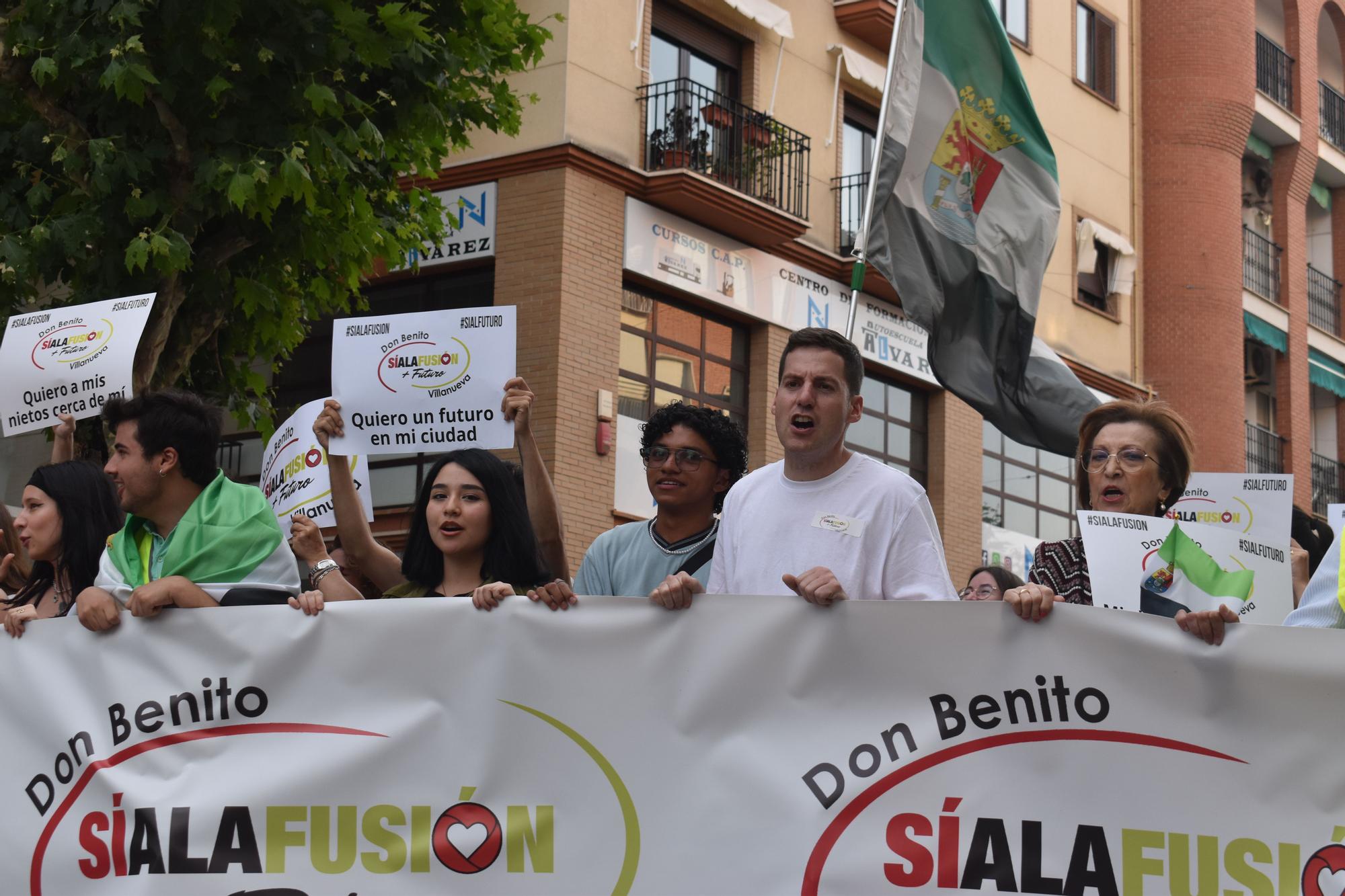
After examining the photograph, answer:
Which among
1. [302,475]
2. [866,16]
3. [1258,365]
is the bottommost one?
[302,475]

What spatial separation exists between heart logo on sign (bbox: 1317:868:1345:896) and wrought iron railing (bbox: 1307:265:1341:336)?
92.6 ft

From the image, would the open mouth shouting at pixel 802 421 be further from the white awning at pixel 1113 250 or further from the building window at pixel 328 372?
the white awning at pixel 1113 250

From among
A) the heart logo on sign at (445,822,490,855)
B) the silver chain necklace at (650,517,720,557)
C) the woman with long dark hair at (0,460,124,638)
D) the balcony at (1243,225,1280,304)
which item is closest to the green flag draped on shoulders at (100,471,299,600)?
the woman with long dark hair at (0,460,124,638)

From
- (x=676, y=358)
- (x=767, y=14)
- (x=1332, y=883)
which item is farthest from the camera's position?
(x=767, y=14)

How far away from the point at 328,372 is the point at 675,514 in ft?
43.7

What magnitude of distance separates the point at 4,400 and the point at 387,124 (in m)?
4.61

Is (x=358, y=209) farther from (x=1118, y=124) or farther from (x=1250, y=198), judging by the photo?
(x=1250, y=198)

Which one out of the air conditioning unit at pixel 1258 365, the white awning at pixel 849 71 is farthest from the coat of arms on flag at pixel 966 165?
the air conditioning unit at pixel 1258 365

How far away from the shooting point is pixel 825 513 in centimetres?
491

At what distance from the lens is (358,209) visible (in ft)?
36.4

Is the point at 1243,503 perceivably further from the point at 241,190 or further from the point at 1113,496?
the point at 241,190

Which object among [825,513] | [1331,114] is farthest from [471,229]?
[1331,114]

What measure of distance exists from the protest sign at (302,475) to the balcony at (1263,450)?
2290 centimetres

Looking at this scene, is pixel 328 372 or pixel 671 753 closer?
pixel 671 753
